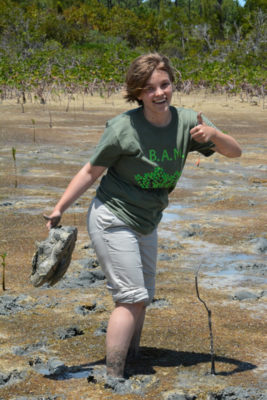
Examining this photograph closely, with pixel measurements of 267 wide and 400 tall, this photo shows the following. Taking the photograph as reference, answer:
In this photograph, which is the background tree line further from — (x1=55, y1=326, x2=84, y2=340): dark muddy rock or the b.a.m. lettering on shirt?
the b.a.m. lettering on shirt

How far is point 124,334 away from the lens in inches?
116

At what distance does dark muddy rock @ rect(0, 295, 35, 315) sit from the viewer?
4004 mm

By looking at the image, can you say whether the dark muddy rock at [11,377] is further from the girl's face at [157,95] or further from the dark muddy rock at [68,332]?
the girl's face at [157,95]

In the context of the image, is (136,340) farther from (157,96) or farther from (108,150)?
(157,96)

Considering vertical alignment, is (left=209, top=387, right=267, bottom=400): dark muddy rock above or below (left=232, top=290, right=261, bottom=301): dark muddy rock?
above

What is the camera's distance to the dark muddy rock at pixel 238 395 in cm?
292

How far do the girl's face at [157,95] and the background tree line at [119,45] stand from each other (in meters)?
16.0

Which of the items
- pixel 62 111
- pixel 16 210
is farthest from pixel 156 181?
pixel 62 111

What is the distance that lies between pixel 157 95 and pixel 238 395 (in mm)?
1243

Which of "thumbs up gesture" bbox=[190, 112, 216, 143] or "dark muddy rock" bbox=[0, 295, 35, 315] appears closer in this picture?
"thumbs up gesture" bbox=[190, 112, 216, 143]

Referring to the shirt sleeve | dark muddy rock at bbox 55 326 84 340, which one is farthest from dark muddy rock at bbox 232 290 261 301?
the shirt sleeve

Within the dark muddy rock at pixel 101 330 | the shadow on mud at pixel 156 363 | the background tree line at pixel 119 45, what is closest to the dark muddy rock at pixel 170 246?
the dark muddy rock at pixel 101 330

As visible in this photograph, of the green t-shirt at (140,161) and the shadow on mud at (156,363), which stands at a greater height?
the green t-shirt at (140,161)

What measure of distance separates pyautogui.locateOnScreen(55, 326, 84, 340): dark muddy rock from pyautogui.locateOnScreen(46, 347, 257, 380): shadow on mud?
0.36 m
